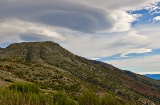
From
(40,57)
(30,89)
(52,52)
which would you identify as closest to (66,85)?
(30,89)

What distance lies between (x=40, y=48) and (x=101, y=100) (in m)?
145

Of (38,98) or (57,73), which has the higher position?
(57,73)

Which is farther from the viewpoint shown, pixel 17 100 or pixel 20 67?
pixel 20 67

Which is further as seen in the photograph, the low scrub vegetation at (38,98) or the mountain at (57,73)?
the mountain at (57,73)

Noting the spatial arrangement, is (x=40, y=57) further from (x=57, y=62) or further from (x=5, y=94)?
(x=5, y=94)

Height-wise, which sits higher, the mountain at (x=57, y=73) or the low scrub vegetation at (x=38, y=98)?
the mountain at (x=57, y=73)

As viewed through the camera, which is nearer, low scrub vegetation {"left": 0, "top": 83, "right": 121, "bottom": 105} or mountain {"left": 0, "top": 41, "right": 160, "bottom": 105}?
low scrub vegetation {"left": 0, "top": 83, "right": 121, "bottom": 105}

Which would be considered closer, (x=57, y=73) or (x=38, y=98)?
(x=38, y=98)

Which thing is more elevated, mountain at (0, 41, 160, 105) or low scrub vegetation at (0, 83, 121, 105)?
mountain at (0, 41, 160, 105)

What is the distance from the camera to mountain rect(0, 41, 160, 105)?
147ft

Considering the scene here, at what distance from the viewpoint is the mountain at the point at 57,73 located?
44.8 m

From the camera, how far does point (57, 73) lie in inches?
2185

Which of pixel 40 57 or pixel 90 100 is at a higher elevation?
pixel 40 57

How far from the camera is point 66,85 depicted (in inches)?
1826
